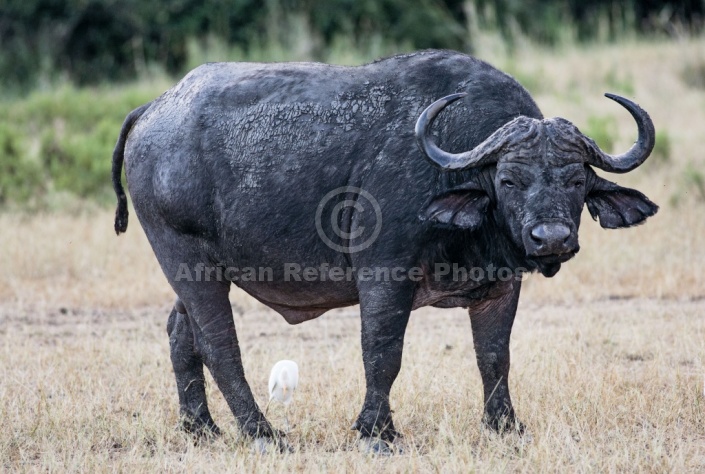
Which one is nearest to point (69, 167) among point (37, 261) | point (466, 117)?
point (37, 261)

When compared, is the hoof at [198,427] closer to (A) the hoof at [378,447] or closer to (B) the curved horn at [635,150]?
(A) the hoof at [378,447]

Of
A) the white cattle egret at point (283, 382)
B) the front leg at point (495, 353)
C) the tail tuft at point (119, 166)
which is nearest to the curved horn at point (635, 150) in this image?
the front leg at point (495, 353)

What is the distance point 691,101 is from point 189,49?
1086cm

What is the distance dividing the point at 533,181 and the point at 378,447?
1.58 m

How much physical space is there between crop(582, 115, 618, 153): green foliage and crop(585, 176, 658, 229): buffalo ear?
7.23 m

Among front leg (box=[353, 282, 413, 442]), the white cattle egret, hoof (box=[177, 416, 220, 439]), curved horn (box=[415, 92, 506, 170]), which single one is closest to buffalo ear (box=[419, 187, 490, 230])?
curved horn (box=[415, 92, 506, 170])

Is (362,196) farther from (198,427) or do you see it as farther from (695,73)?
(695,73)

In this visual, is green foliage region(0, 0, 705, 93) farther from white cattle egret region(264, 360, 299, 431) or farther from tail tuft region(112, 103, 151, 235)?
white cattle egret region(264, 360, 299, 431)

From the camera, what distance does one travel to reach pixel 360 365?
24.5 ft

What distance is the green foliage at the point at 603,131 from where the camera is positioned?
1303 cm

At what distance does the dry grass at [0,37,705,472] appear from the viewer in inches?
219

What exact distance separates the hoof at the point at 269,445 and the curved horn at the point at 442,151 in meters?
1.68

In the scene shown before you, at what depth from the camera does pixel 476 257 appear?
5.64 metres

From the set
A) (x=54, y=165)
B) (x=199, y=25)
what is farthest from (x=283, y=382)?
(x=199, y=25)
